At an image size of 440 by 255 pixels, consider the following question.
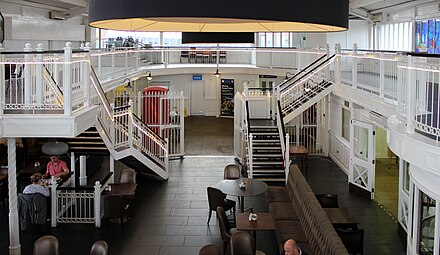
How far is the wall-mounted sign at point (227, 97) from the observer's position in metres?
31.3

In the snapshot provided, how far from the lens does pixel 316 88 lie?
1775 centimetres

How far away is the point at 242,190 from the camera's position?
11297 mm

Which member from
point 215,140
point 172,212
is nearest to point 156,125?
point 215,140

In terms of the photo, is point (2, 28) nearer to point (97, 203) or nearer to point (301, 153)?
point (97, 203)

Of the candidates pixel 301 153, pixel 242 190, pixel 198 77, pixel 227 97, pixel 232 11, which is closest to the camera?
pixel 232 11

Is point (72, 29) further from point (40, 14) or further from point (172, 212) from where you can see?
point (172, 212)

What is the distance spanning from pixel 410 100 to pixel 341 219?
11.5 feet

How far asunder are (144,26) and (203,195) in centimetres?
1225

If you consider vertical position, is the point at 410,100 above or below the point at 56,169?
above

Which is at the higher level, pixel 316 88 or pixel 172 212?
pixel 316 88

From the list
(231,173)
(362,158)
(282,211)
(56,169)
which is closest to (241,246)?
(282,211)

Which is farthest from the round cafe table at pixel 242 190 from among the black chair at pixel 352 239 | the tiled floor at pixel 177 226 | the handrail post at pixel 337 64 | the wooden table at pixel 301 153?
the handrail post at pixel 337 64

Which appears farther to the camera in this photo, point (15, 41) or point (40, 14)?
point (40, 14)

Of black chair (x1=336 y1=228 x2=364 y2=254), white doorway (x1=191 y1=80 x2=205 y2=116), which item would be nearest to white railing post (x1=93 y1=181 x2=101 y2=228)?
black chair (x1=336 y1=228 x2=364 y2=254)
